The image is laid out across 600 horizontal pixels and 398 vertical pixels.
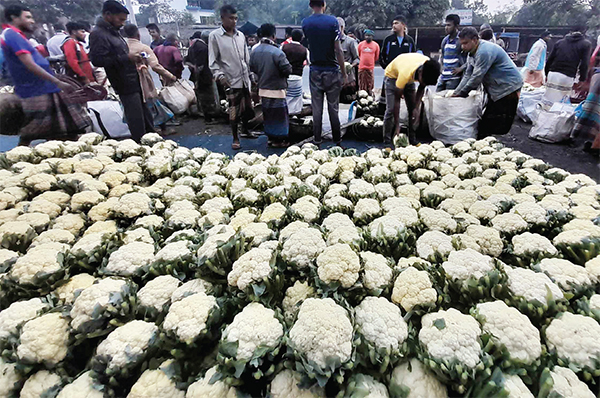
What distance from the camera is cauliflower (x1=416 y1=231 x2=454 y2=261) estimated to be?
1.34 m

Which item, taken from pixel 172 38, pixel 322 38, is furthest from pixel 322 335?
pixel 172 38

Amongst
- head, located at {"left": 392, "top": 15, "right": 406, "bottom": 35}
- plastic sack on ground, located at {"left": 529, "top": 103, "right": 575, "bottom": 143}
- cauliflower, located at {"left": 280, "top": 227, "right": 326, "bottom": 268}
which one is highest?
head, located at {"left": 392, "top": 15, "right": 406, "bottom": 35}

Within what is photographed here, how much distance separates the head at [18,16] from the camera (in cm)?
205

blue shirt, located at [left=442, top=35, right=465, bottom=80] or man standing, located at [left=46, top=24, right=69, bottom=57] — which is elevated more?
man standing, located at [left=46, top=24, right=69, bottom=57]

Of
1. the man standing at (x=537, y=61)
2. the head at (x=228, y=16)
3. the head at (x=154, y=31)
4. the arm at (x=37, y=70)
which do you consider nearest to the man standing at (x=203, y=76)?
the head at (x=154, y=31)

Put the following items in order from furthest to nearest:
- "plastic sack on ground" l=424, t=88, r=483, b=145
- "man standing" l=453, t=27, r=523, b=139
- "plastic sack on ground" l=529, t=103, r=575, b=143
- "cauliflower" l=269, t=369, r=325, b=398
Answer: "plastic sack on ground" l=529, t=103, r=575, b=143 → "plastic sack on ground" l=424, t=88, r=483, b=145 → "man standing" l=453, t=27, r=523, b=139 → "cauliflower" l=269, t=369, r=325, b=398

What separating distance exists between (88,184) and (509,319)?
2136 mm

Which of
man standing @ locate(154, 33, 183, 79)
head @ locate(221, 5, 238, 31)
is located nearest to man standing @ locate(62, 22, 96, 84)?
head @ locate(221, 5, 238, 31)

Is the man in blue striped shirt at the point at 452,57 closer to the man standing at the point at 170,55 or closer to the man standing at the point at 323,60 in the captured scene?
the man standing at the point at 323,60

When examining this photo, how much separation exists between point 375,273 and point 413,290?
0.46 feet

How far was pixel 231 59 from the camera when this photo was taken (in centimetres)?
440

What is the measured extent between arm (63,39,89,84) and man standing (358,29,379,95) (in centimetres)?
542

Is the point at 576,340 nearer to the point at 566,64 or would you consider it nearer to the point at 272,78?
the point at 272,78

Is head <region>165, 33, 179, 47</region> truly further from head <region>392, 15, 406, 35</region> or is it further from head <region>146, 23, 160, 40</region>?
head <region>392, 15, 406, 35</region>
